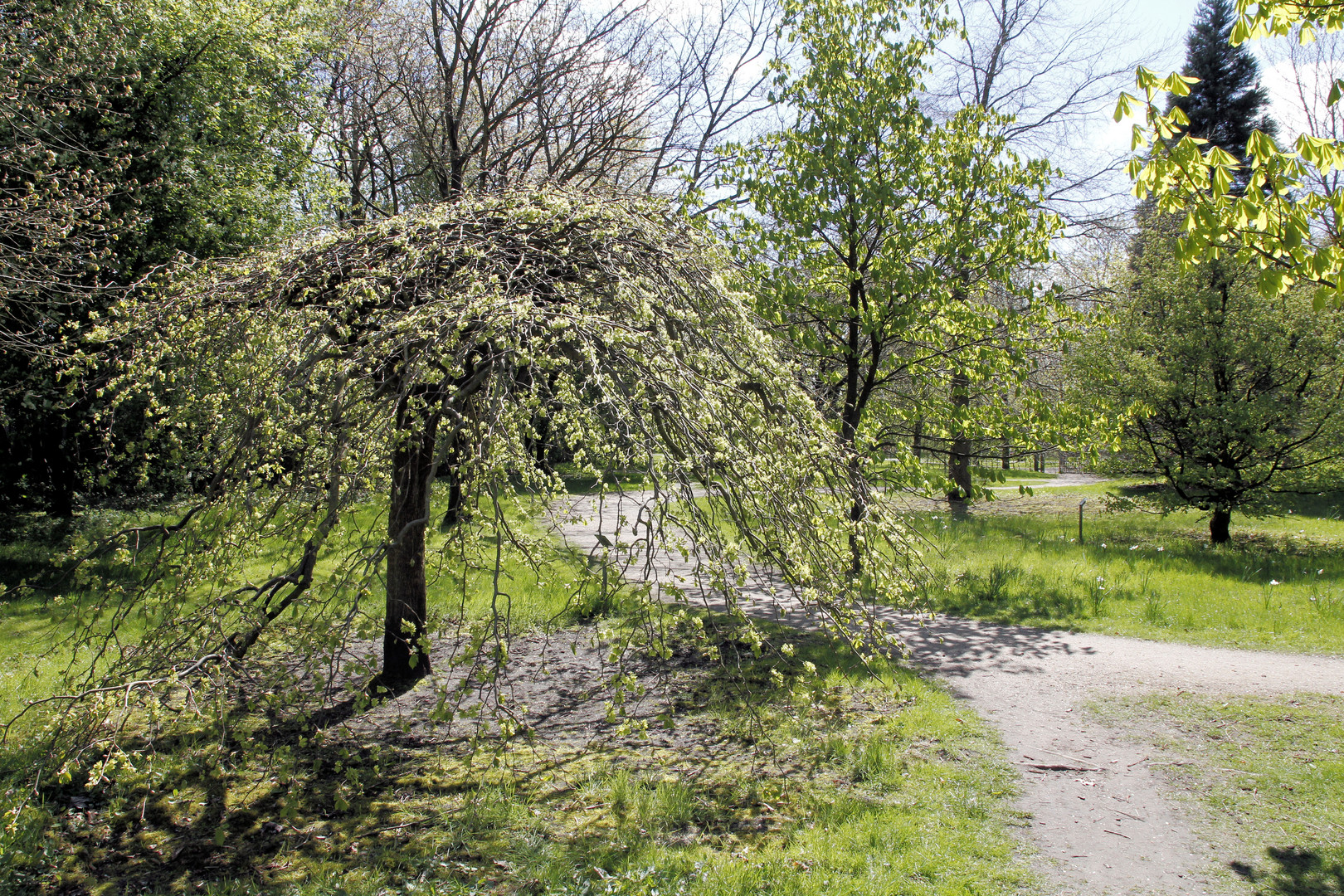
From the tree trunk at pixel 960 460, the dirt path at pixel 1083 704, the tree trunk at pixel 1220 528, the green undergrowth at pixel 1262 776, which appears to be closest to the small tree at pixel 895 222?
the tree trunk at pixel 960 460

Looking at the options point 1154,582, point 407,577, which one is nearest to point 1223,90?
point 1154,582

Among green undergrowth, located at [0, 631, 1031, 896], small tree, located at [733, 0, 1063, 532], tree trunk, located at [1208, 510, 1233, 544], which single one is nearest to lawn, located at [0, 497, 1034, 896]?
green undergrowth, located at [0, 631, 1031, 896]

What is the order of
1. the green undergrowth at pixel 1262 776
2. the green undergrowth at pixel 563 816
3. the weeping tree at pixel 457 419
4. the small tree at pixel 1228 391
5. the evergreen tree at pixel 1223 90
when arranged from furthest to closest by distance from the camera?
the evergreen tree at pixel 1223 90, the small tree at pixel 1228 391, the green undergrowth at pixel 1262 776, the green undergrowth at pixel 563 816, the weeping tree at pixel 457 419

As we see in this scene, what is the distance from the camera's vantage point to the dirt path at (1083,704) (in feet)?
12.1

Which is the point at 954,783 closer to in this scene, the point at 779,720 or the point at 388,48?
the point at 779,720

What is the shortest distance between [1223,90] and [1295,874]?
83.8ft

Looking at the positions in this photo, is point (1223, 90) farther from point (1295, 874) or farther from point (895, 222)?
point (1295, 874)

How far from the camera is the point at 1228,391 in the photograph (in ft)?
37.8

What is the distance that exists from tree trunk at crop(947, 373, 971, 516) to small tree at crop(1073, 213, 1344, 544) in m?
2.45

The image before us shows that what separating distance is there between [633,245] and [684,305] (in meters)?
0.58

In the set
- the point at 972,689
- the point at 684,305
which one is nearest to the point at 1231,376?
the point at 972,689

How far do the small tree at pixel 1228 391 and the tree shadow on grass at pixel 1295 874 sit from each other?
7.78m

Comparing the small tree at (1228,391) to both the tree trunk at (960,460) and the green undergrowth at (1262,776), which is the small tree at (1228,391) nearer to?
the tree trunk at (960,460)

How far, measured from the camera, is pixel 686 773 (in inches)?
186
